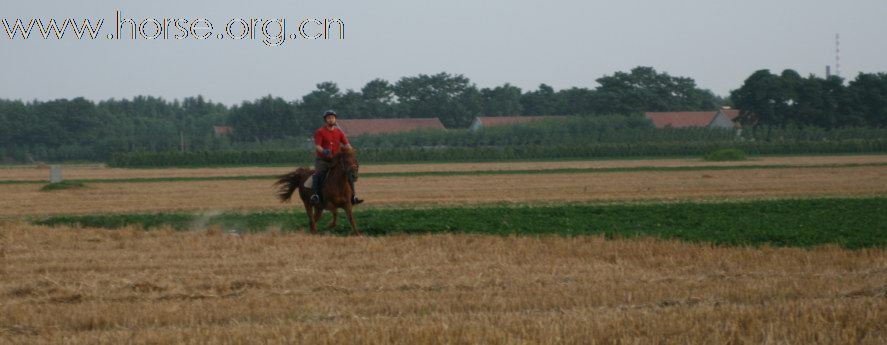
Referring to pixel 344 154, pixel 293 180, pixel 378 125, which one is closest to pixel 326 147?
pixel 344 154

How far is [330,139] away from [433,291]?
971 centimetres

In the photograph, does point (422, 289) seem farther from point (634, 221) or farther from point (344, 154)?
point (634, 221)

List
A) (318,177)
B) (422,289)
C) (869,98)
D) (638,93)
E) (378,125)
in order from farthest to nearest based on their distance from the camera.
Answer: (638,93) → (378,125) → (869,98) → (318,177) → (422,289)

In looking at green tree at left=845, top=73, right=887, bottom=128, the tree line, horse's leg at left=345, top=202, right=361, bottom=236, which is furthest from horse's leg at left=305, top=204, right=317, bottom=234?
green tree at left=845, top=73, right=887, bottom=128

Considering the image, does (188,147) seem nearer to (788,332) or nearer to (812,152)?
(812,152)

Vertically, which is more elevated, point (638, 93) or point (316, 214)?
point (638, 93)

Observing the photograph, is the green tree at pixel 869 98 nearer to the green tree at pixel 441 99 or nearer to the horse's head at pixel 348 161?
the green tree at pixel 441 99

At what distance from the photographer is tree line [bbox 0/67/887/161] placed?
342 feet

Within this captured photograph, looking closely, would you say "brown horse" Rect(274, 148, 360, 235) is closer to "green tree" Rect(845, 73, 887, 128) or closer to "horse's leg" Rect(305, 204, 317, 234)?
"horse's leg" Rect(305, 204, 317, 234)

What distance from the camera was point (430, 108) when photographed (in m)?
137

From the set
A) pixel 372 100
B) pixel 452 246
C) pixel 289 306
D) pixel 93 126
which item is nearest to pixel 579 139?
pixel 372 100

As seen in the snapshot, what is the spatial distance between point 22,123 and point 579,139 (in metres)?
58.5

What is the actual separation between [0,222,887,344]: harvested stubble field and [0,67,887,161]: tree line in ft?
268

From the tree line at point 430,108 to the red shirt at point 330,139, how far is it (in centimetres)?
7649
